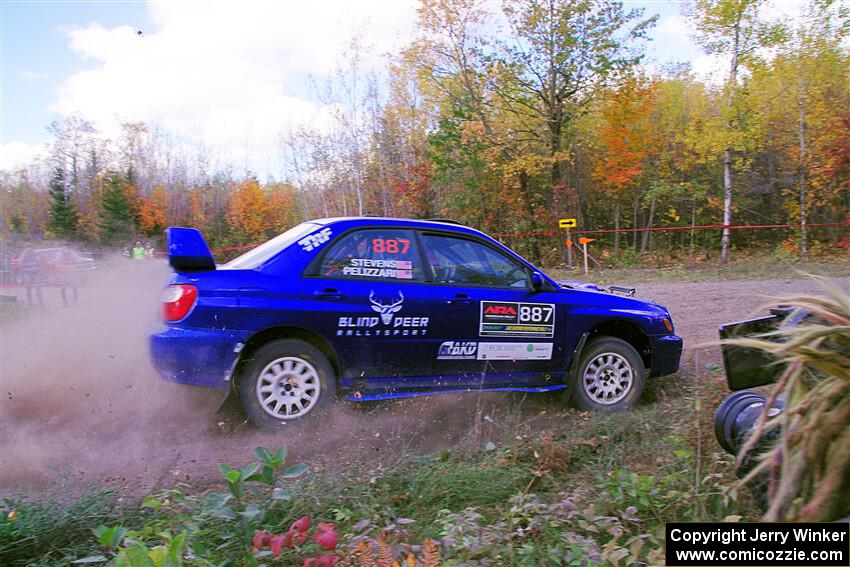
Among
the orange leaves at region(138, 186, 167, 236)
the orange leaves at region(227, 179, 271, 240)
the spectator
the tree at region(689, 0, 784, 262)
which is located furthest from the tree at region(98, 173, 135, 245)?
the tree at region(689, 0, 784, 262)

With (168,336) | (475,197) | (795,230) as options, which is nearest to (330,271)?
(168,336)

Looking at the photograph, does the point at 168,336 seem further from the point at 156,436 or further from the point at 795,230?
the point at 795,230

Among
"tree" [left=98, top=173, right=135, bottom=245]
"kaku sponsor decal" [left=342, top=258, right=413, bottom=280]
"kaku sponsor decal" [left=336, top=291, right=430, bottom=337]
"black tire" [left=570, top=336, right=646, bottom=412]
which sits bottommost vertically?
"black tire" [left=570, top=336, right=646, bottom=412]

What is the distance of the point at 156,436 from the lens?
4.78 meters

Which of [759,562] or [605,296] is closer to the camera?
[759,562]

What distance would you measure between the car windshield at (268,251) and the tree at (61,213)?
1276 inches

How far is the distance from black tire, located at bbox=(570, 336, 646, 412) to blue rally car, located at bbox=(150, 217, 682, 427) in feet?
0.04

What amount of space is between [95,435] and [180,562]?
341 cm

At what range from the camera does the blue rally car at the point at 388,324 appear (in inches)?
185

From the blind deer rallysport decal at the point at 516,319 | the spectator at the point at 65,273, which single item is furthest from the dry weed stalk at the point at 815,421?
the spectator at the point at 65,273

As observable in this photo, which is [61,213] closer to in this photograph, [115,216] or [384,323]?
[115,216]

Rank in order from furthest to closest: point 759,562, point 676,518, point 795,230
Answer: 1. point 795,230
2. point 676,518
3. point 759,562

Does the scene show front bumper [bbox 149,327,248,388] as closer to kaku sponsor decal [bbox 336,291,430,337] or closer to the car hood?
kaku sponsor decal [bbox 336,291,430,337]

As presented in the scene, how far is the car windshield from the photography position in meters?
5.03
